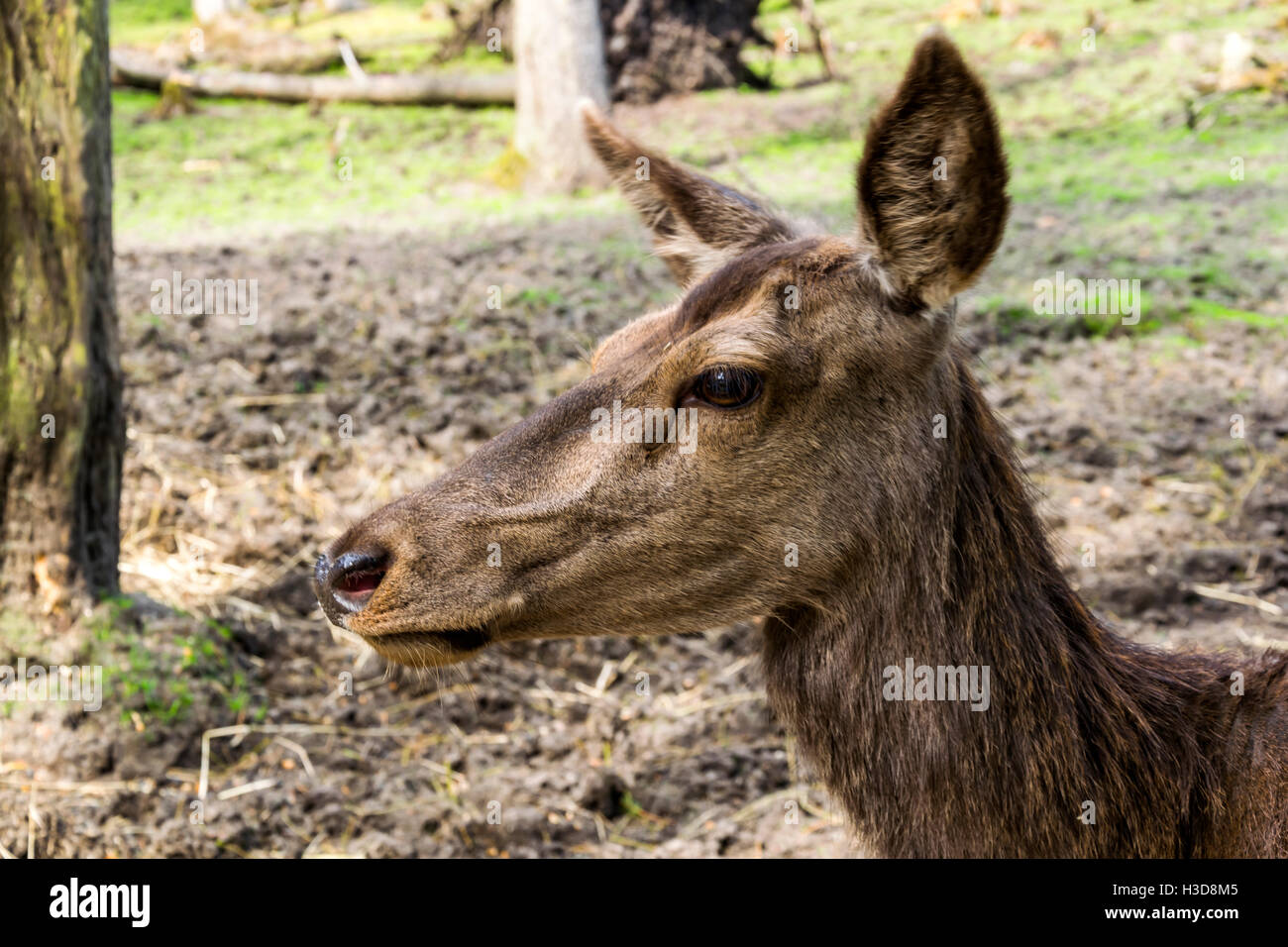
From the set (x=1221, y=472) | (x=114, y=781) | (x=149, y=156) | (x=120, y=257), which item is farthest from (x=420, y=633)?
(x=149, y=156)

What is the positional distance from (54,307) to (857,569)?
3047 mm

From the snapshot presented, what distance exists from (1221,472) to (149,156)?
10723 millimetres

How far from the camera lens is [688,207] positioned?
11.6ft

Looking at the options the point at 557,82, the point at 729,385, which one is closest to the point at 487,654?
the point at 729,385

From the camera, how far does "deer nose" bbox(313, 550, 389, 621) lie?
2.77 metres

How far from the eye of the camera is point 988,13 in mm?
15031

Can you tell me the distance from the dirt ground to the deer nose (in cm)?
135

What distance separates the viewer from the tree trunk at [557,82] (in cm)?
1102

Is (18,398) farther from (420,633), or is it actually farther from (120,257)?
(120,257)

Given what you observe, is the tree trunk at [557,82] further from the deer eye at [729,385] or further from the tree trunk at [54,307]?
the deer eye at [729,385]

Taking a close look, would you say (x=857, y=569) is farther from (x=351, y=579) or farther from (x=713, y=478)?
(x=351, y=579)

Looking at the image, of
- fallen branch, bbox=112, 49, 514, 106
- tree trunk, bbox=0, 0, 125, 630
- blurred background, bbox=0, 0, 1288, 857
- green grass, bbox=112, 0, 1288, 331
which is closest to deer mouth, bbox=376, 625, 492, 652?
blurred background, bbox=0, 0, 1288, 857

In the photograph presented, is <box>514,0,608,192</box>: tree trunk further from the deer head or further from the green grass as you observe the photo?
the deer head

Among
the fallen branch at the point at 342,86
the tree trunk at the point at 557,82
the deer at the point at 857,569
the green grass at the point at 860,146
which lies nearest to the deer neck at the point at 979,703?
the deer at the point at 857,569
